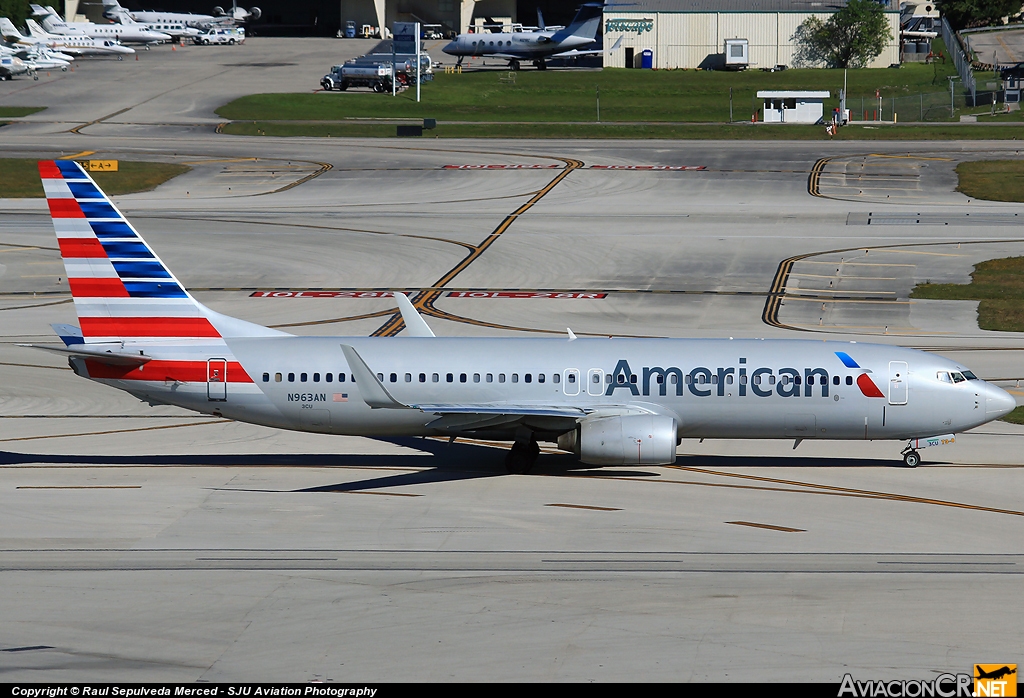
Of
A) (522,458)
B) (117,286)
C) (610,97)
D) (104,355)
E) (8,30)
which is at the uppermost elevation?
(8,30)

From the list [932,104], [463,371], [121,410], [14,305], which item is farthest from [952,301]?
[932,104]

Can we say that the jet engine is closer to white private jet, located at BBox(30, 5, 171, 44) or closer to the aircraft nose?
the aircraft nose

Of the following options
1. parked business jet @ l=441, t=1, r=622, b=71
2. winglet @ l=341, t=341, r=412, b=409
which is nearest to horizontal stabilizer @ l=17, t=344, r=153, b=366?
winglet @ l=341, t=341, r=412, b=409

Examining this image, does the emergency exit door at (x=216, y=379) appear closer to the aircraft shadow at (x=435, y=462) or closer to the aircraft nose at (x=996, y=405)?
the aircraft shadow at (x=435, y=462)

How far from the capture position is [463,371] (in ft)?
120

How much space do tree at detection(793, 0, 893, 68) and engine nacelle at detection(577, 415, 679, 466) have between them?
128625mm

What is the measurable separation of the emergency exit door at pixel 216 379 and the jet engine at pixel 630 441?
36.2 ft

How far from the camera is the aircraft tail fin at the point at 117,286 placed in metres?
36.7

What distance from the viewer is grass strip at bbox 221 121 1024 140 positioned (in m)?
116

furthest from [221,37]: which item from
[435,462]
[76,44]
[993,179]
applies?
[435,462]

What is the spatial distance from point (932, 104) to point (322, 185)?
7288cm

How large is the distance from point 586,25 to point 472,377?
129m

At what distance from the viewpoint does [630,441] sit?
3475cm

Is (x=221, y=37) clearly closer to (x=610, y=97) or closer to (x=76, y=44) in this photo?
(x=76, y=44)
